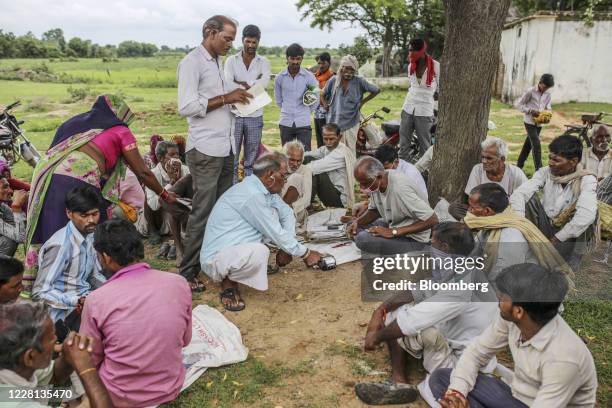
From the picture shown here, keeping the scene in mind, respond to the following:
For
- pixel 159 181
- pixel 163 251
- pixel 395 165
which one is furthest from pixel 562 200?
pixel 159 181

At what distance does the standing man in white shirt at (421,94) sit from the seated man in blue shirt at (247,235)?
3094 millimetres

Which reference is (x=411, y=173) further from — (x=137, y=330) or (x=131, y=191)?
(x=137, y=330)

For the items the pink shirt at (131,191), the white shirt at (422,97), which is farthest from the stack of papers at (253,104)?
the white shirt at (422,97)

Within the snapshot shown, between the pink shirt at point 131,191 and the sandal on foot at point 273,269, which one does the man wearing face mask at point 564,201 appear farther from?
the pink shirt at point 131,191

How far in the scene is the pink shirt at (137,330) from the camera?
7.66ft

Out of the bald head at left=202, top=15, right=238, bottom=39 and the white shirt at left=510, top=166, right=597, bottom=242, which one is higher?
the bald head at left=202, top=15, right=238, bottom=39

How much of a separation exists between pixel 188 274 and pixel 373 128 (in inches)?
148

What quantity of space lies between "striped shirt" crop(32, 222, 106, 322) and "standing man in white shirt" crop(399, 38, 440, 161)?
455 cm

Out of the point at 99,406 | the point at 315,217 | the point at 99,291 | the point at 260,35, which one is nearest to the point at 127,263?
the point at 99,291

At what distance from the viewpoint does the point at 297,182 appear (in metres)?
5.26

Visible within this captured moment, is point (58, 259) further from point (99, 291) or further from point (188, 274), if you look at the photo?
point (188, 274)

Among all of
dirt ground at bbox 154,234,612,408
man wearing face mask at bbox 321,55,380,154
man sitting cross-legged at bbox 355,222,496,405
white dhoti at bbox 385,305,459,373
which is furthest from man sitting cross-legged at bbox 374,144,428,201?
white dhoti at bbox 385,305,459,373

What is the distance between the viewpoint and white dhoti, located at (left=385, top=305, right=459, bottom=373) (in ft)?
9.09

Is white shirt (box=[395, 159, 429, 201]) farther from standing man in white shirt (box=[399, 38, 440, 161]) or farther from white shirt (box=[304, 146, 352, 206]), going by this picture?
standing man in white shirt (box=[399, 38, 440, 161])
